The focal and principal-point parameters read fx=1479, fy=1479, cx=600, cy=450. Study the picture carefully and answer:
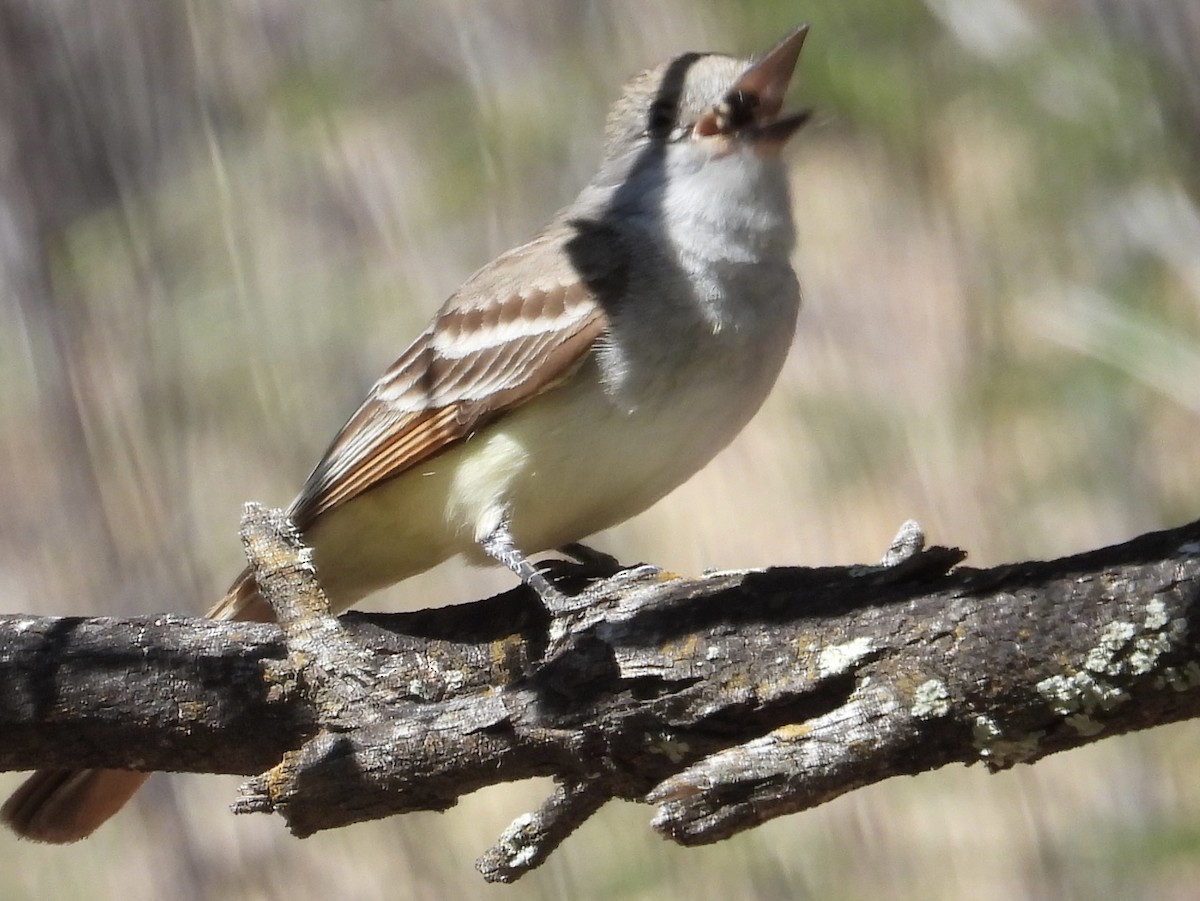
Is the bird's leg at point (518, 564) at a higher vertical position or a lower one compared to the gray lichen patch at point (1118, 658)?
higher

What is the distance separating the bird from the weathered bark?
431 mm

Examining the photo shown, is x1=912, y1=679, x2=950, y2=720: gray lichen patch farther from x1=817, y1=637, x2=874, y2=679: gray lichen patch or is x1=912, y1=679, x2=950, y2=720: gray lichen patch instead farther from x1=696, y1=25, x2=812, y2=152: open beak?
x1=696, y1=25, x2=812, y2=152: open beak

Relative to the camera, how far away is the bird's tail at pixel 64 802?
3113 mm

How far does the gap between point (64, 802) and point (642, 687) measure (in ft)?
4.56

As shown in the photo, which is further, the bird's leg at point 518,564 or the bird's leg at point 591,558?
the bird's leg at point 591,558

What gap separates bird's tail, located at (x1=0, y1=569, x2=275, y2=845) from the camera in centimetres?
311

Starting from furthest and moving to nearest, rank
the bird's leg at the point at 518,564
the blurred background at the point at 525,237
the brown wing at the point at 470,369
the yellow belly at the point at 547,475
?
the blurred background at the point at 525,237 → the brown wing at the point at 470,369 → the yellow belly at the point at 547,475 → the bird's leg at the point at 518,564

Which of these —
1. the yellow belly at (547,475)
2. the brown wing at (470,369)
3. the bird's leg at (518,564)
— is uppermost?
the brown wing at (470,369)

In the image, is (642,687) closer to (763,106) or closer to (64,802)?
(64,802)

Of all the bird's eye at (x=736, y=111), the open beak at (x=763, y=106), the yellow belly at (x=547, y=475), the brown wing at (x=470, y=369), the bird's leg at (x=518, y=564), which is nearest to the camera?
the bird's leg at (x=518, y=564)

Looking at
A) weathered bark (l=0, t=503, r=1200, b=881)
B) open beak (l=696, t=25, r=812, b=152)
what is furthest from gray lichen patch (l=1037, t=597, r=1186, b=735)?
open beak (l=696, t=25, r=812, b=152)

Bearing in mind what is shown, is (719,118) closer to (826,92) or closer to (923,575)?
(923,575)

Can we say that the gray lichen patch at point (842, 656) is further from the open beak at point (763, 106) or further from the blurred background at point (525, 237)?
the blurred background at point (525, 237)

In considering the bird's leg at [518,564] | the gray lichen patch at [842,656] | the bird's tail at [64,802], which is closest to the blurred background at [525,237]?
the bird's tail at [64,802]
